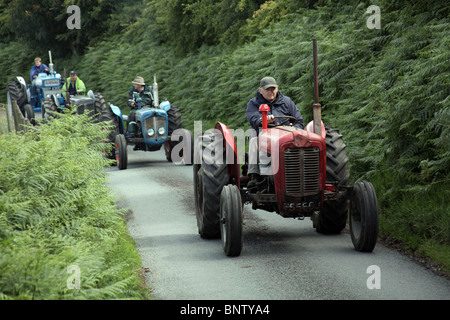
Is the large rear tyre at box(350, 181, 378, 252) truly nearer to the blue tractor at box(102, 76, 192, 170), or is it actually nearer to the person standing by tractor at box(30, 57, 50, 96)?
the blue tractor at box(102, 76, 192, 170)

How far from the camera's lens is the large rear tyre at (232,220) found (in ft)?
24.8

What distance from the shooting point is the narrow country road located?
639cm

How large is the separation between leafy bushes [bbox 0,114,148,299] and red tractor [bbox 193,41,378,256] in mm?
1161

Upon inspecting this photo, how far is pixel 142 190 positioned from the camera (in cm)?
1312

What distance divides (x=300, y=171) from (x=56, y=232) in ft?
9.20

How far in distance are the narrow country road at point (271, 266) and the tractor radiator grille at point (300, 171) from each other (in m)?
0.78

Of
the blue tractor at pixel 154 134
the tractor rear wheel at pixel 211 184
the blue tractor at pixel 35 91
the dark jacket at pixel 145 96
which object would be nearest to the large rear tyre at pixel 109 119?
the blue tractor at pixel 154 134

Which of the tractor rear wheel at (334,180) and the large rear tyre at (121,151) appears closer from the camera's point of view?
the tractor rear wheel at (334,180)

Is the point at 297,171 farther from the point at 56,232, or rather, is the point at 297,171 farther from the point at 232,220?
the point at 56,232

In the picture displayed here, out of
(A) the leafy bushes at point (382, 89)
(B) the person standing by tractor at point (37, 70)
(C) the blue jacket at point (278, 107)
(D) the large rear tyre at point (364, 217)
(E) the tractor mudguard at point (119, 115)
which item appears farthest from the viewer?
(B) the person standing by tractor at point (37, 70)

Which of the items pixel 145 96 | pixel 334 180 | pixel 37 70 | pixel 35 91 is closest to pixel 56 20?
pixel 37 70

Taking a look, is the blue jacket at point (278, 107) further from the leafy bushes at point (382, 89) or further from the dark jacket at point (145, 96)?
the dark jacket at point (145, 96)

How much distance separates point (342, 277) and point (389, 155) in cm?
353

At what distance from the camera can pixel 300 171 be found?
7762 mm
